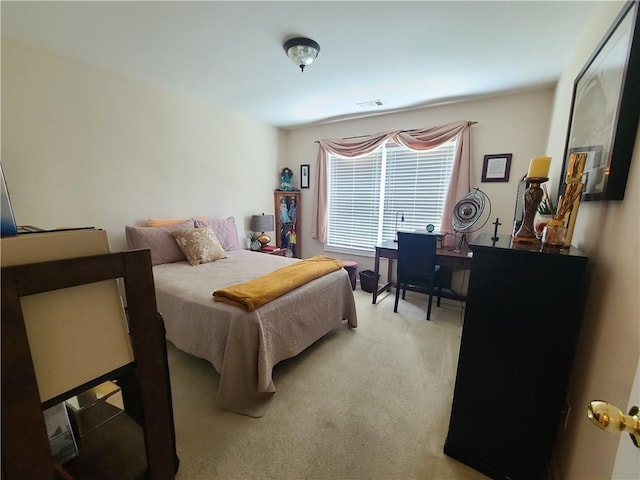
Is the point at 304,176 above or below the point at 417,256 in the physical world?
above

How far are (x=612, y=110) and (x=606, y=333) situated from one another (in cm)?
84

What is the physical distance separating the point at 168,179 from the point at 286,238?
1.97 meters

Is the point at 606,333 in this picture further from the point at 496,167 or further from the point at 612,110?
the point at 496,167

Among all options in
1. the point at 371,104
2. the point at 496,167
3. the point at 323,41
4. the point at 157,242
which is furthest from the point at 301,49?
the point at 496,167

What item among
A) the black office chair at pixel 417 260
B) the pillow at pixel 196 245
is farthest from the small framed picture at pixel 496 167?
the pillow at pixel 196 245

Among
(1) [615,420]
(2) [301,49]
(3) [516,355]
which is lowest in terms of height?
(3) [516,355]

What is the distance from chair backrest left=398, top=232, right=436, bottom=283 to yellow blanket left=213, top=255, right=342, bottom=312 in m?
0.89

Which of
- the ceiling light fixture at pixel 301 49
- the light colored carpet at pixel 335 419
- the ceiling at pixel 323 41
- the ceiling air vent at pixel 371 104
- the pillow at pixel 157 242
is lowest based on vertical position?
the light colored carpet at pixel 335 419

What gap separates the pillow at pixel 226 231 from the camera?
329 centimetres

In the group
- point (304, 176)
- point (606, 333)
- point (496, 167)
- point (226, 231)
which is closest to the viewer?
point (606, 333)

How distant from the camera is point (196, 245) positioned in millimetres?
2752

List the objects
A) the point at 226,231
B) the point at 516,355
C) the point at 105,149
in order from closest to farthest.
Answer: the point at 516,355
the point at 105,149
the point at 226,231

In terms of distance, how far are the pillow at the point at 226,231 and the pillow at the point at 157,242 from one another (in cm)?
50

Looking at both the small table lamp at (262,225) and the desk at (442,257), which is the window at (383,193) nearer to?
the desk at (442,257)
